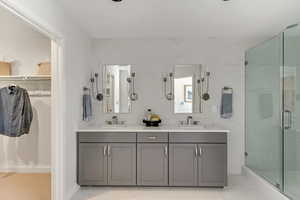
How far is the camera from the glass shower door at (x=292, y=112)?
2684 mm

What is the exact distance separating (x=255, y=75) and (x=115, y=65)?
2264 mm

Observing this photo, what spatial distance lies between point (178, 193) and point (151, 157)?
0.59m

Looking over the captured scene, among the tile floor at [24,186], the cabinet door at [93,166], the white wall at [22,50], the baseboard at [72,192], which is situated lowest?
the tile floor at [24,186]

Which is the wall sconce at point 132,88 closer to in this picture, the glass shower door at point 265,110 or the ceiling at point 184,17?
the ceiling at point 184,17

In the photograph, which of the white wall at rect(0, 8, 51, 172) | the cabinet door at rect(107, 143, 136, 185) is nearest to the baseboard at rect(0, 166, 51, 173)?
the white wall at rect(0, 8, 51, 172)

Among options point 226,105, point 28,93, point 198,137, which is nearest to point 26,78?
point 28,93

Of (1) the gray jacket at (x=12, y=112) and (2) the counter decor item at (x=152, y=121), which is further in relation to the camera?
(2) the counter decor item at (x=152, y=121)

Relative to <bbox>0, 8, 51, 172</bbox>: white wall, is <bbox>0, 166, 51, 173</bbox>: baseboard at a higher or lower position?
lower

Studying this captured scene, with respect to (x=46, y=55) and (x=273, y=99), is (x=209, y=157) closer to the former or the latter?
(x=273, y=99)

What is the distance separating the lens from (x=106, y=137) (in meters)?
3.30

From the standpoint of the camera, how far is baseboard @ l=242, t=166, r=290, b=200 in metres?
2.80

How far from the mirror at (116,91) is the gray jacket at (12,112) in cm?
126

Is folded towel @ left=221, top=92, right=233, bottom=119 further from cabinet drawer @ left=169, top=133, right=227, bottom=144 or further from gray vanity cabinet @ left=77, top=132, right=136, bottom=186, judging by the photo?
gray vanity cabinet @ left=77, top=132, right=136, bottom=186

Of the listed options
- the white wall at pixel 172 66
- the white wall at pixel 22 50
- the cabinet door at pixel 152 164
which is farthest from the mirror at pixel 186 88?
the white wall at pixel 22 50
